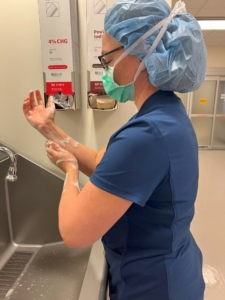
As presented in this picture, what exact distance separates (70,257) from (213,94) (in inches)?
222

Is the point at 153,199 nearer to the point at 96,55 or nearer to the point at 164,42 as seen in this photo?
the point at 164,42

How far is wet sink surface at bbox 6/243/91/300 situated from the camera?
0.94 metres

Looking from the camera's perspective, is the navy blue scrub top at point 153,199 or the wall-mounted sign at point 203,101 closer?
the navy blue scrub top at point 153,199

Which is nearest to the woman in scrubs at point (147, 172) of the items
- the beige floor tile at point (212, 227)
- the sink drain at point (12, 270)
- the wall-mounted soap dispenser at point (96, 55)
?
the wall-mounted soap dispenser at point (96, 55)

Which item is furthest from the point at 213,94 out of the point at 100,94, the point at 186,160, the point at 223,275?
the point at 186,160

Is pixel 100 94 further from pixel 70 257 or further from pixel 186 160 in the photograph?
pixel 70 257

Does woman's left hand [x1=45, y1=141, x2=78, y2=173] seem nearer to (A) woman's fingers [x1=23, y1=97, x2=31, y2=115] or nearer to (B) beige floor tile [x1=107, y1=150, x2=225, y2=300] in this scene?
(A) woman's fingers [x1=23, y1=97, x2=31, y2=115]

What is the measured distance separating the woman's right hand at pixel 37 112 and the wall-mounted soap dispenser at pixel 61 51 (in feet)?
0.42

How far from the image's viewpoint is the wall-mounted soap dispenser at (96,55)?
41.8 inches

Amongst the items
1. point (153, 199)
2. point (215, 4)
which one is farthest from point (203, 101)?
point (153, 199)

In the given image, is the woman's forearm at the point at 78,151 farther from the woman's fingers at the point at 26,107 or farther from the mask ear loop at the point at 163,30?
the mask ear loop at the point at 163,30

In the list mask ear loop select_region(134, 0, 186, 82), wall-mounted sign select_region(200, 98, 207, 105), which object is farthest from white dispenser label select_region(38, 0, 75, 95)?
wall-mounted sign select_region(200, 98, 207, 105)

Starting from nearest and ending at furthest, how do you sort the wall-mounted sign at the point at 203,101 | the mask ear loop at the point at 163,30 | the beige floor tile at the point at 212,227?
the mask ear loop at the point at 163,30 → the beige floor tile at the point at 212,227 → the wall-mounted sign at the point at 203,101

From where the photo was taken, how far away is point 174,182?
63 cm
